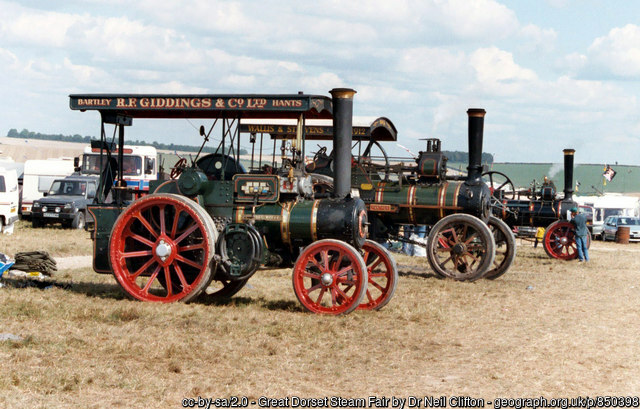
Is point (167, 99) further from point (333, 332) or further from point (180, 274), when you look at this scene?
point (333, 332)

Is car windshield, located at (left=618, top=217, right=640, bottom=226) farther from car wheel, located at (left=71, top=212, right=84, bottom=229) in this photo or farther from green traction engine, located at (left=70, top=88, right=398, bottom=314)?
green traction engine, located at (left=70, top=88, right=398, bottom=314)

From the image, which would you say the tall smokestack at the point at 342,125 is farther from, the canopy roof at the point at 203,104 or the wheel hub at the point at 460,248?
the wheel hub at the point at 460,248

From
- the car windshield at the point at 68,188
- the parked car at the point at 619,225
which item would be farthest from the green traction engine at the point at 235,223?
the parked car at the point at 619,225

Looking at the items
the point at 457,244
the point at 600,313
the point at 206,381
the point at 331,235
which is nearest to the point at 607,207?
the point at 457,244

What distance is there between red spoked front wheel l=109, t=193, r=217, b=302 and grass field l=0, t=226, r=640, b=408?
1.08 ft

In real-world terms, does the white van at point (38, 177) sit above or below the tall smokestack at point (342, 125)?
below

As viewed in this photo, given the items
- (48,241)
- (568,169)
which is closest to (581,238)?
(568,169)

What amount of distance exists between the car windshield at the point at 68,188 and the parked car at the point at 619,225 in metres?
A: 19.9

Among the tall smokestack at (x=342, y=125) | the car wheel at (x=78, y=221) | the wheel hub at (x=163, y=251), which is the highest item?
the tall smokestack at (x=342, y=125)

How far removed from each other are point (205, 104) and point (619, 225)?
24976 millimetres

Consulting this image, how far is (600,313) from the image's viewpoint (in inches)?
393

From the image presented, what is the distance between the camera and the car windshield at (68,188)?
23.3 metres

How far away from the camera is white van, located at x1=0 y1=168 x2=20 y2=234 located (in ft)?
62.2

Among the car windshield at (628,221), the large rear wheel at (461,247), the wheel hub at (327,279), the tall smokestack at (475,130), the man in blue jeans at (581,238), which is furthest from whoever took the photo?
the car windshield at (628,221)
